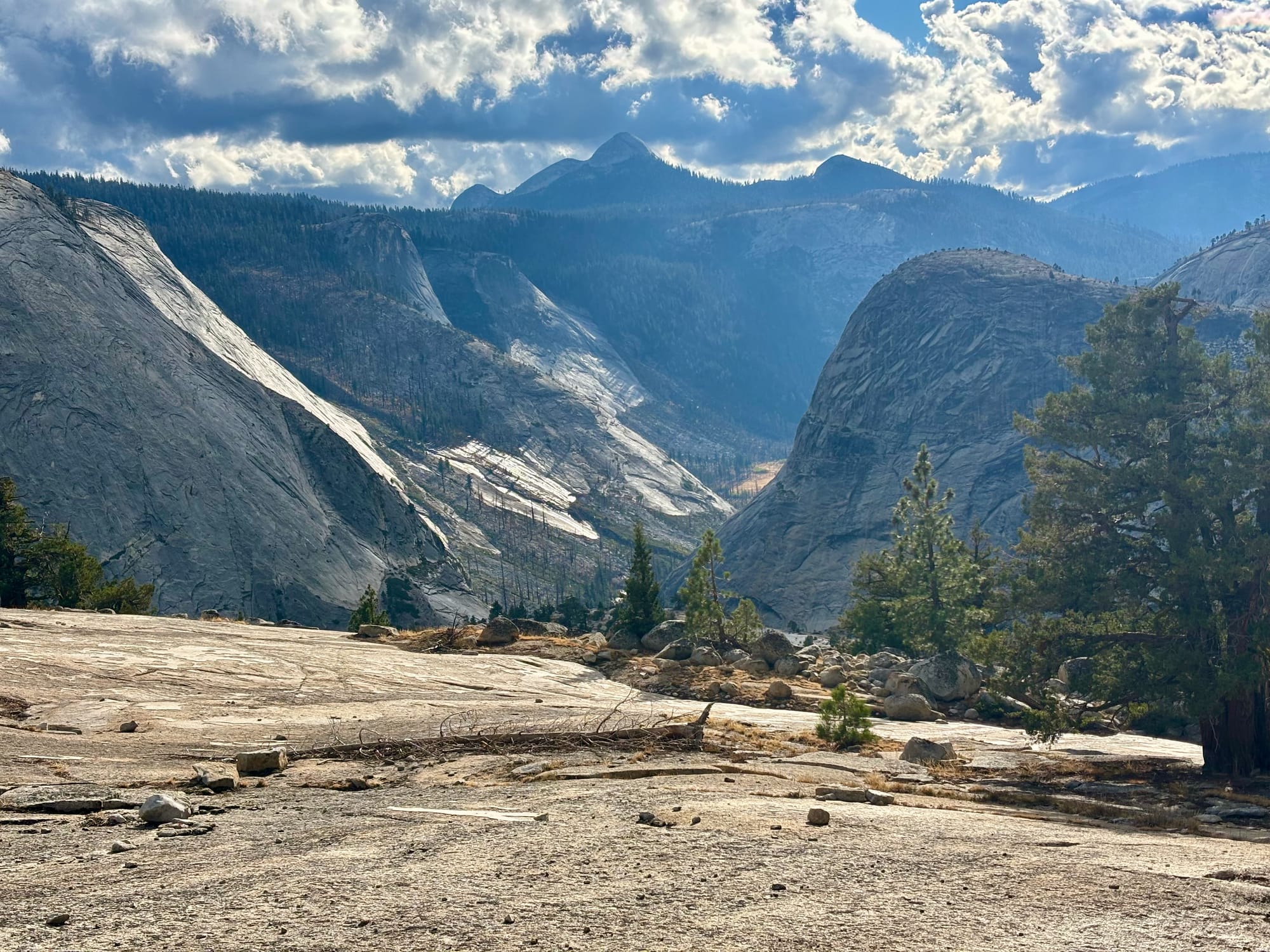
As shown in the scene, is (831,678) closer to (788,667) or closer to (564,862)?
(788,667)

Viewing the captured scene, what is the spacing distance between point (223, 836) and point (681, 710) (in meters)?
18.0

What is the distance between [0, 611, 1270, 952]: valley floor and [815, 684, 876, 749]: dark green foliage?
2.04 m

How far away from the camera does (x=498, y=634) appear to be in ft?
151

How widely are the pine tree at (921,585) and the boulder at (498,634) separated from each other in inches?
802

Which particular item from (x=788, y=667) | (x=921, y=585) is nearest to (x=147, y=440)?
(x=921, y=585)

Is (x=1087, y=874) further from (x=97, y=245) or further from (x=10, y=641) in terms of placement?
(x=97, y=245)

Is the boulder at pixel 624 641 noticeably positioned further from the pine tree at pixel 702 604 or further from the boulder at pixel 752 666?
the boulder at pixel 752 666

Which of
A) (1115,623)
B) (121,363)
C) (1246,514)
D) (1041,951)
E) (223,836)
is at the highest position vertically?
(121,363)

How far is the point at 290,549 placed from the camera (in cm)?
16275

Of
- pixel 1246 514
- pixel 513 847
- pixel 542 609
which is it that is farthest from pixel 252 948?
pixel 542 609

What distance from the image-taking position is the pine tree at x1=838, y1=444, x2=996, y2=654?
2188 inches

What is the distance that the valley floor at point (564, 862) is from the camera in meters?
11.4

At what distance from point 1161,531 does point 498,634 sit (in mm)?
26727

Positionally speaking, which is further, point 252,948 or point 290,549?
point 290,549
